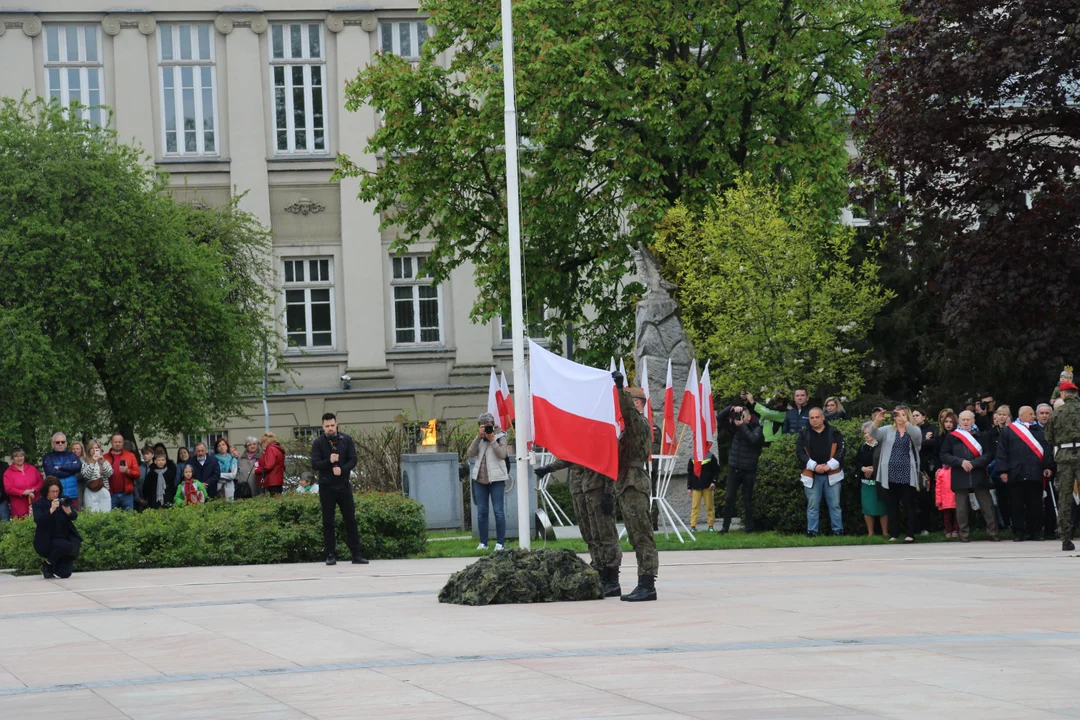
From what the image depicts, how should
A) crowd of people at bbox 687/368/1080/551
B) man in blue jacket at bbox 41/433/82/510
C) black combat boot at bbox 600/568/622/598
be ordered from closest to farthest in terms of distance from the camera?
black combat boot at bbox 600/568/622/598
crowd of people at bbox 687/368/1080/551
man in blue jacket at bbox 41/433/82/510

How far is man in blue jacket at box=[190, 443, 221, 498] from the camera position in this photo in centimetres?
2427

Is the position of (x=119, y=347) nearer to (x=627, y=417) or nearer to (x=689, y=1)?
(x=689, y=1)

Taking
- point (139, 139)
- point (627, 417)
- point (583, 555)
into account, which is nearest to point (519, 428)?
point (627, 417)

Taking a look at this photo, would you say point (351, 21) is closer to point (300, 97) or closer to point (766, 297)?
point (300, 97)

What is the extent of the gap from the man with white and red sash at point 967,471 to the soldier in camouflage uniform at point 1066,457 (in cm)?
204

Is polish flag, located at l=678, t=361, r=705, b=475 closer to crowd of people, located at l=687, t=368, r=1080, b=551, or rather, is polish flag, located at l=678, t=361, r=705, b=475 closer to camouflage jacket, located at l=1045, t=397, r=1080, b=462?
crowd of people, located at l=687, t=368, r=1080, b=551

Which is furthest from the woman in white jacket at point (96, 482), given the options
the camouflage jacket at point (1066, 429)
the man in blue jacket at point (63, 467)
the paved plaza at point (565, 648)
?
the camouflage jacket at point (1066, 429)

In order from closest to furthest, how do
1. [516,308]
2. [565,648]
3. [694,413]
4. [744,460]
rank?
[565,648] < [516,308] < [694,413] < [744,460]

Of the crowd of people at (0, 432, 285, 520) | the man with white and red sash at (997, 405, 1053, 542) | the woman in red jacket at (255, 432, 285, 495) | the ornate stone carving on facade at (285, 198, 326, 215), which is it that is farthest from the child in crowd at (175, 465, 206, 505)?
the ornate stone carving on facade at (285, 198, 326, 215)

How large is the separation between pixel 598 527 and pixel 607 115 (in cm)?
1801

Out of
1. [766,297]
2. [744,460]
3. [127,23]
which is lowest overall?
[744,460]

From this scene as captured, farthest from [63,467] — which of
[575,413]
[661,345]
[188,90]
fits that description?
[188,90]

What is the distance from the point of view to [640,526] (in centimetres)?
1335

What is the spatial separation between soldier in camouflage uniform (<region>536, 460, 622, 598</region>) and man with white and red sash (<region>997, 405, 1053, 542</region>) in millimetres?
8376
